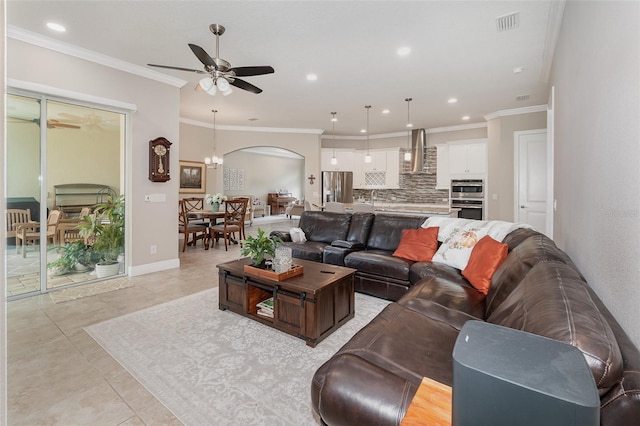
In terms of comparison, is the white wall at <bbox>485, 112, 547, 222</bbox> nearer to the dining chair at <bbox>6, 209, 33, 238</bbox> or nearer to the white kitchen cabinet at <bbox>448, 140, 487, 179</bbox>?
the white kitchen cabinet at <bbox>448, 140, 487, 179</bbox>

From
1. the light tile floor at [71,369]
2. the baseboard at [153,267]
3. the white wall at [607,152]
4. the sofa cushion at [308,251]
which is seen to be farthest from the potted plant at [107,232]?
the white wall at [607,152]

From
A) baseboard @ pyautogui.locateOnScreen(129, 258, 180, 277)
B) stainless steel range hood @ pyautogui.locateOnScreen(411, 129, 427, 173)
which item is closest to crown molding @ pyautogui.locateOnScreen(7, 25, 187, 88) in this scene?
baseboard @ pyautogui.locateOnScreen(129, 258, 180, 277)

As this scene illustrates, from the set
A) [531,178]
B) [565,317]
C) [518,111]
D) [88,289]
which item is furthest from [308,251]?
[518,111]

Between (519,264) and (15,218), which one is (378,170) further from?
(15,218)

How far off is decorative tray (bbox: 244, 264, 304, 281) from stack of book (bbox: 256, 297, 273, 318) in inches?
11.6

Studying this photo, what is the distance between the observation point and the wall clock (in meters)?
4.31

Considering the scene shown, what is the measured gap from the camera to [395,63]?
3914 millimetres

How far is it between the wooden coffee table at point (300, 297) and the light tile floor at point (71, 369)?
3.33ft

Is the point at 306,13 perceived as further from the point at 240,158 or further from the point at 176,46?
the point at 240,158

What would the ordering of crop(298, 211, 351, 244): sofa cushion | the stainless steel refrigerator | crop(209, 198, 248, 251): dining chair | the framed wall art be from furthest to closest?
the stainless steel refrigerator, the framed wall art, crop(209, 198, 248, 251): dining chair, crop(298, 211, 351, 244): sofa cushion

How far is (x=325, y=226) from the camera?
4.48 meters

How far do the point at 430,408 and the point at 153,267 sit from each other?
4.55m

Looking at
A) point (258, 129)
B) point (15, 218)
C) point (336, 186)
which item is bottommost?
point (15, 218)

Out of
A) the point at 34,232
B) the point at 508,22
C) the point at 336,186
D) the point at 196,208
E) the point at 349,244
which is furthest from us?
the point at 336,186
